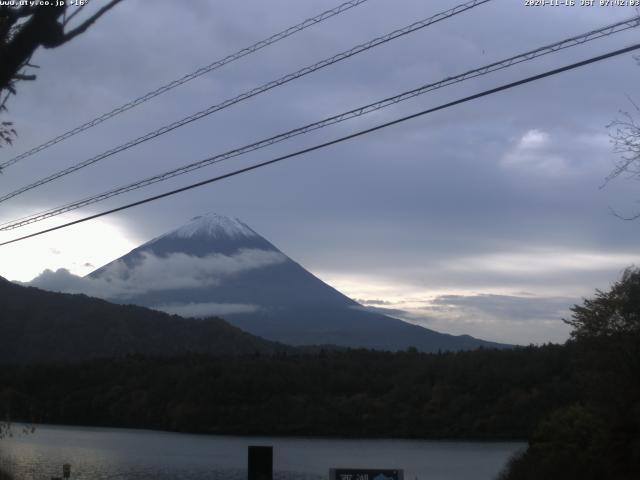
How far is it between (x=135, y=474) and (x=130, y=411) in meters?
47.2

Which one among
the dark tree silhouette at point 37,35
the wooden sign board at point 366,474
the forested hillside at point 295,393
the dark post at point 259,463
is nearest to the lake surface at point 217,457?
the forested hillside at point 295,393

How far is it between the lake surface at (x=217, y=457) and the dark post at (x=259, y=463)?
19385 millimetres

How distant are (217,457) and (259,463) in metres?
39.7

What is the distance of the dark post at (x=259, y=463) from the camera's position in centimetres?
1255

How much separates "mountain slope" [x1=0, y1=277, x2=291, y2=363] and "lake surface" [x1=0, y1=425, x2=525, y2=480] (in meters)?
29.4

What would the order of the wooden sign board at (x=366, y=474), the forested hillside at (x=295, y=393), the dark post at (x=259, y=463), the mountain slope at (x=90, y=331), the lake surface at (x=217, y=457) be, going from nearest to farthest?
1. the wooden sign board at (x=366, y=474)
2. the dark post at (x=259, y=463)
3. the lake surface at (x=217, y=457)
4. the forested hillside at (x=295, y=393)
5. the mountain slope at (x=90, y=331)

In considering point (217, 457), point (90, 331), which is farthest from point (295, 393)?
point (90, 331)

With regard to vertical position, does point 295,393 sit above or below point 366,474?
above

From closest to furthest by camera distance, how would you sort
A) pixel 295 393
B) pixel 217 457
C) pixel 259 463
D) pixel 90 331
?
pixel 259 463 → pixel 217 457 → pixel 295 393 → pixel 90 331

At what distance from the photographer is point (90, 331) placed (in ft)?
355

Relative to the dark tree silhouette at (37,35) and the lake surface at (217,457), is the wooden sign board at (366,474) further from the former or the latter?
the lake surface at (217,457)

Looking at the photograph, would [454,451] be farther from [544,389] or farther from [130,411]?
[130,411]

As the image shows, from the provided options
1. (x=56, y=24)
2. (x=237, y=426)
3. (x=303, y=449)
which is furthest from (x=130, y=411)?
(x=56, y=24)

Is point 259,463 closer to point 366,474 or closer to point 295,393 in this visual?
point 366,474
